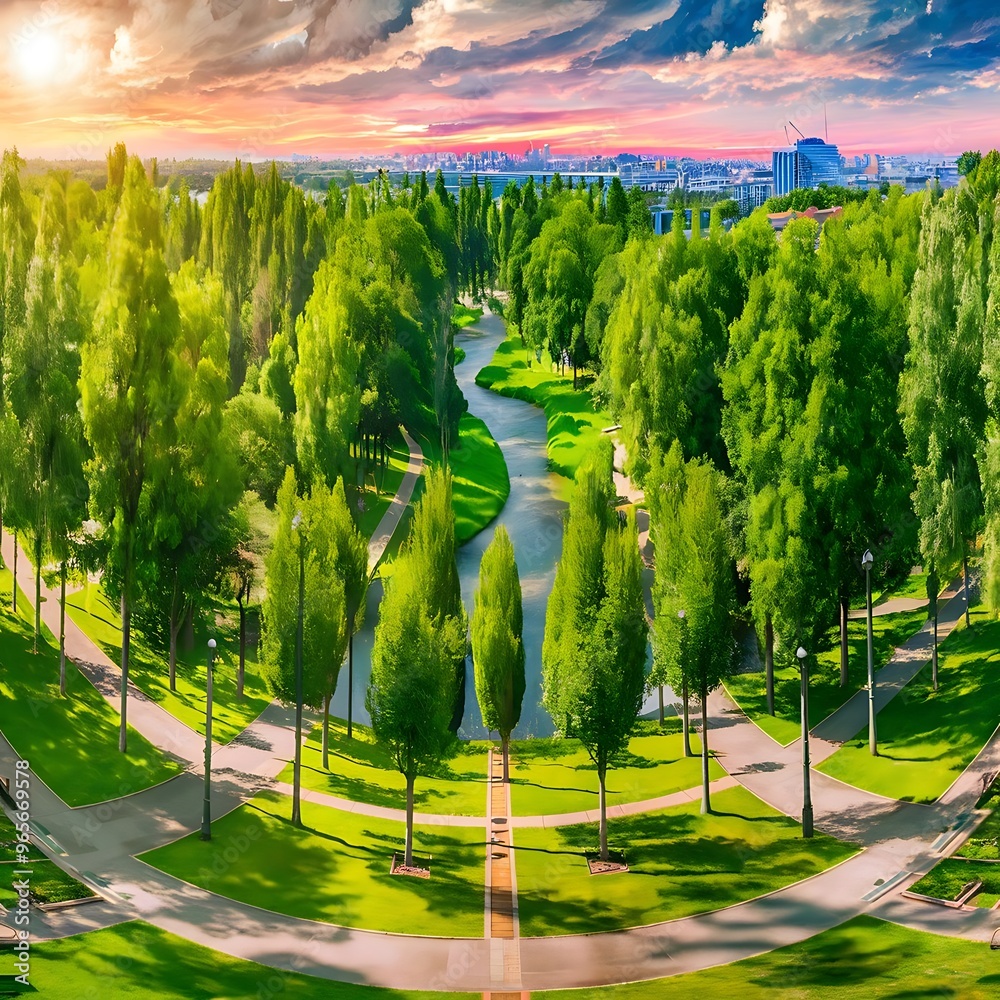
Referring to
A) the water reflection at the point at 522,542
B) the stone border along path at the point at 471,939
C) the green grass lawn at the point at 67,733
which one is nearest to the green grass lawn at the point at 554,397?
the water reflection at the point at 522,542

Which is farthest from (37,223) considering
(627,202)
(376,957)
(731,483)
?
(627,202)

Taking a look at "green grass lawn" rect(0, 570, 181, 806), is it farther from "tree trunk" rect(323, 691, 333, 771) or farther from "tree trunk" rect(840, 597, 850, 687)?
"tree trunk" rect(840, 597, 850, 687)

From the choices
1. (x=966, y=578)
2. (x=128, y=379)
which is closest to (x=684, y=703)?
(x=966, y=578)

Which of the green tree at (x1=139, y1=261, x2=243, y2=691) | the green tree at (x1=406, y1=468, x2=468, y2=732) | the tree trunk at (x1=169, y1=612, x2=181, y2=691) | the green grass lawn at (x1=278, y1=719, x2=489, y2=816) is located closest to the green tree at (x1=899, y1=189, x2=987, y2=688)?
the green tree at (x1=406, y1=468, x2=468, y2=732)

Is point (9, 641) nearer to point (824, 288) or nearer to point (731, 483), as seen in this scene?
point (731, 483)

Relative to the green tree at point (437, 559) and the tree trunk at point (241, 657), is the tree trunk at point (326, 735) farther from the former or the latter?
the tree trunk at point (241, 657)
